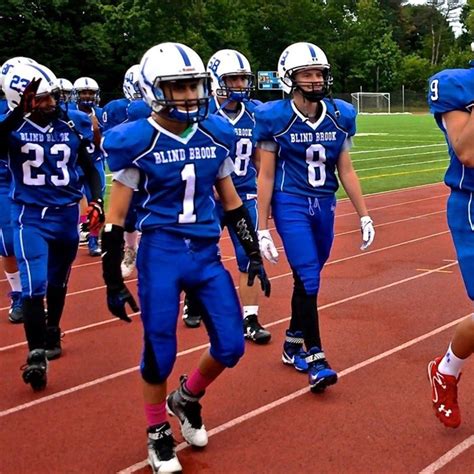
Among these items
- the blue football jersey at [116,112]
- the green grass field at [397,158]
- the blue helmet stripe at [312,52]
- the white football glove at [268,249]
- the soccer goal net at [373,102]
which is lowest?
the soccer goal net at [373,102]

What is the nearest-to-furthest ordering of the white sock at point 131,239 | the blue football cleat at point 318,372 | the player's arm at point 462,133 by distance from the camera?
the player's arm at point 462,133 < the blue football cleat at point 318,372 < the white sock at point 131,239

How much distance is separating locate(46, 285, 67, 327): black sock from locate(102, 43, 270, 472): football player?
1.83 m

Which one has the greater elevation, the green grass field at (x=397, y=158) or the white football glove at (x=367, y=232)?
the white football glove at (x=367, y=232)

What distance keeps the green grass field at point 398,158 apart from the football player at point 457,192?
9.36 metres

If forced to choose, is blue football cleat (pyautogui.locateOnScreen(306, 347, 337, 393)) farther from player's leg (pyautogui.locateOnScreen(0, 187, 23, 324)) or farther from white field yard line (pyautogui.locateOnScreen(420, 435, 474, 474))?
player's leg (pyautogui.locateOnScreen(0, 187, 23, 324))

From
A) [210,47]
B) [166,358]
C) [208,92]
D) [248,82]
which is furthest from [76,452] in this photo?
[210,47]

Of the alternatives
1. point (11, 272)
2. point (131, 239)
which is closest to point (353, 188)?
point (11, 272)

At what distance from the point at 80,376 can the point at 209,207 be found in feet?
5.73

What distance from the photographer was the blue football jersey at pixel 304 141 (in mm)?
4688

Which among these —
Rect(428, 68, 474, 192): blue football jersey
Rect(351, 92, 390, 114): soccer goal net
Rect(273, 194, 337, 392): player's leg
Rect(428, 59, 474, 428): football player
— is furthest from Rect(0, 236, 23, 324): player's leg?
Rect(351, 92, 390, 114): soccer goal net

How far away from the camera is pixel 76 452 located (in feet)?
12.1

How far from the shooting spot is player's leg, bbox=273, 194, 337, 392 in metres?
4.58

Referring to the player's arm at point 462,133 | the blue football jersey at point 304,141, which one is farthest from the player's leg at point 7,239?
the player's arm at point 462,133

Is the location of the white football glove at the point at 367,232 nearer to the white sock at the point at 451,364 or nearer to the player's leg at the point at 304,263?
the player's leg at the point at 304,263
